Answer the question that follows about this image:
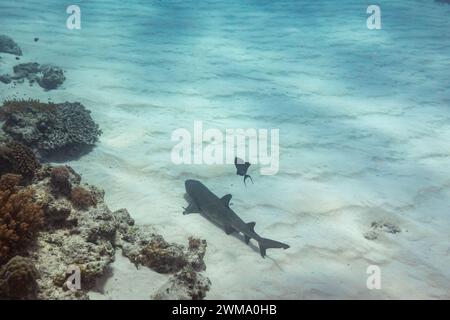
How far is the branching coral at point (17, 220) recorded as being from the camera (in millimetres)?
4523

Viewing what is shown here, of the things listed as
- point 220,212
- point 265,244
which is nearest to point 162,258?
Result: point 220,212

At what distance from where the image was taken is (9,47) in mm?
14234

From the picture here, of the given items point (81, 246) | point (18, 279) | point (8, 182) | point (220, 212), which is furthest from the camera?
point (220, 212)

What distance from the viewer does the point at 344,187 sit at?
793cm

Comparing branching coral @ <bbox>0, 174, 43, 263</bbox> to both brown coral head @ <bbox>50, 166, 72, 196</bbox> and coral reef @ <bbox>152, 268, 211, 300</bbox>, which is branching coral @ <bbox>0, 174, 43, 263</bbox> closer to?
brown coral head @ <bbox>50, 166, 72, 196</bbox>

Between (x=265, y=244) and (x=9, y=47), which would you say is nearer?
(x=265, y=244)

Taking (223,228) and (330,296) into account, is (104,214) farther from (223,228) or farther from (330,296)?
(330,296)

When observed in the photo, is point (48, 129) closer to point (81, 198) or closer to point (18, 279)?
point (81, 198)

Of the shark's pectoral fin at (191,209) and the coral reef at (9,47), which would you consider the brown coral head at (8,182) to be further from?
the coral reef at (9,47)

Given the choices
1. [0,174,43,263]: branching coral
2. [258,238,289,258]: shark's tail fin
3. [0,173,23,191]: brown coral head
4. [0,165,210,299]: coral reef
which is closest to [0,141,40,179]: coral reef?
[0,165,210,299]: coral reef

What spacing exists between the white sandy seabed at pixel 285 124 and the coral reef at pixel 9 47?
332 mm

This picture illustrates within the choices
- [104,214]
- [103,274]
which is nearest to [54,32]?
[104,214]

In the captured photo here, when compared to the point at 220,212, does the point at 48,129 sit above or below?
above

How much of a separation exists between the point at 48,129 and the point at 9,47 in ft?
26.9
